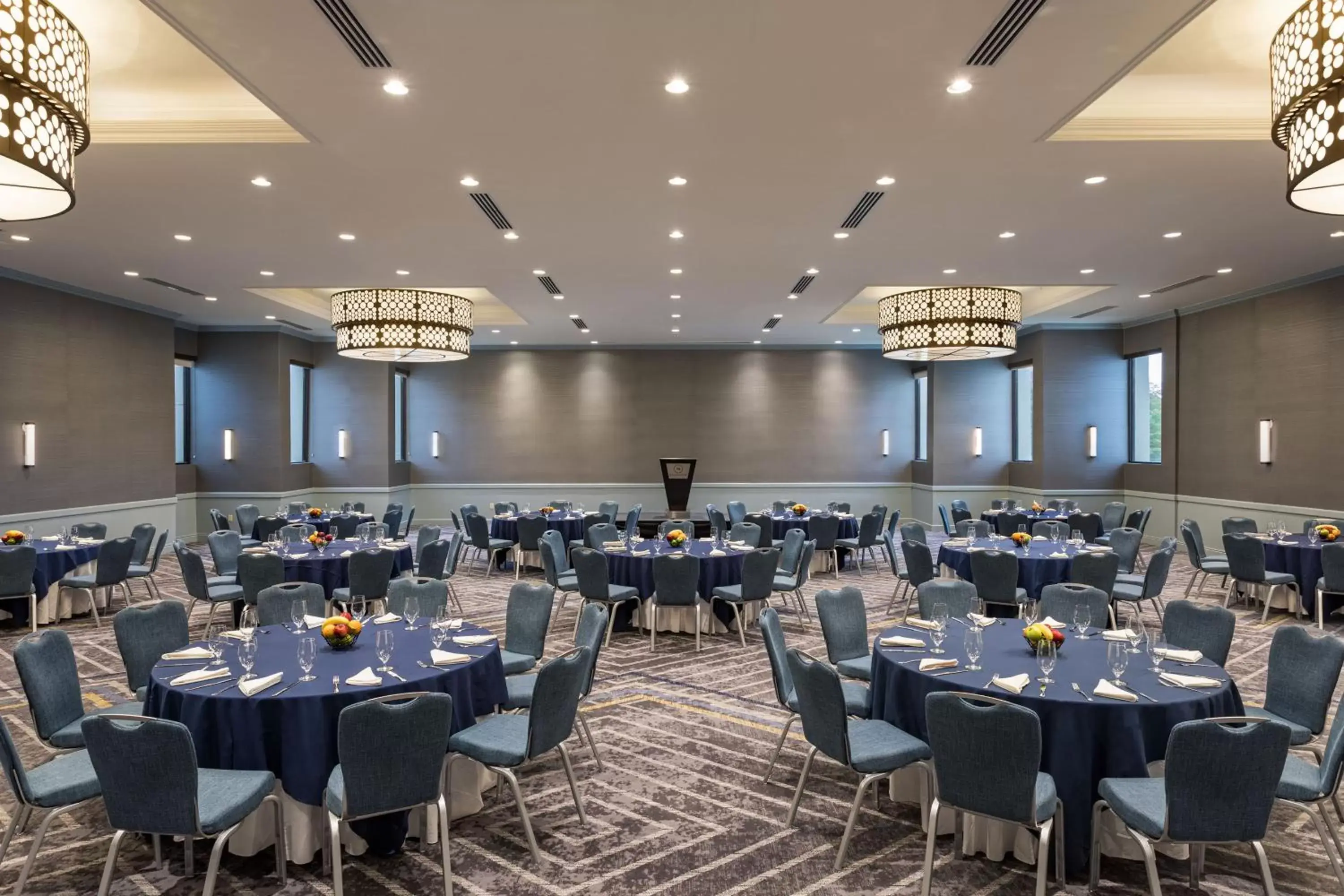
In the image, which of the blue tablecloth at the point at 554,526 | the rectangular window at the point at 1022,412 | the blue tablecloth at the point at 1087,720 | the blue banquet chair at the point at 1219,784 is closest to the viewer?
the blue banquet chair at the point at 1219,784

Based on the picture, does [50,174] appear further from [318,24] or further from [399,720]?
[399,720]

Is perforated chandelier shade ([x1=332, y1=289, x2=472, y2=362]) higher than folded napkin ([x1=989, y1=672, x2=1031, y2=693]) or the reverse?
higher

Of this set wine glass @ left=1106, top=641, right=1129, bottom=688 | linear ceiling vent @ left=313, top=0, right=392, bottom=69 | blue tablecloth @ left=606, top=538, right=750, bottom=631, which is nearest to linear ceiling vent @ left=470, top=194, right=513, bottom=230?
linear ceiling vent @ left=313, top=0, right=392, bottom=69

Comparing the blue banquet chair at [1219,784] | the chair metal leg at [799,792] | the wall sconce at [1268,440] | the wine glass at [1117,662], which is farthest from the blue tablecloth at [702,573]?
the wall sconce at [1268,440]

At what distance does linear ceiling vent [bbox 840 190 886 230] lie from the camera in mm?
7688

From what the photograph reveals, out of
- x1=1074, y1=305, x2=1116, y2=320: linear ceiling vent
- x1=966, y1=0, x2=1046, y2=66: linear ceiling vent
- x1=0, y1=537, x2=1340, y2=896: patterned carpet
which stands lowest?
x1=0, y1=537, x2=1340, y2=896: patterned carpet

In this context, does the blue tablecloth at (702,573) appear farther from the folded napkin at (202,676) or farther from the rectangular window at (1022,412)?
the rectangular window at (1022,412)

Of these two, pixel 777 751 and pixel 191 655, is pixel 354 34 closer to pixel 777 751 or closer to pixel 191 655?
pixel 191 655

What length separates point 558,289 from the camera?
1259cm

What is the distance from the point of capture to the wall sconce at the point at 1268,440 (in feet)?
40.5

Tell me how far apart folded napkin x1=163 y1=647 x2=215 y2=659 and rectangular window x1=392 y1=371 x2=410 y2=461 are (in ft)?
48.3

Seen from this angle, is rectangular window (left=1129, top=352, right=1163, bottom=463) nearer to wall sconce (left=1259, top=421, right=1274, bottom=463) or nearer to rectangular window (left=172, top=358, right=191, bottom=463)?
wall sconce (left=1259, top=421, right=1274, bottom=463)

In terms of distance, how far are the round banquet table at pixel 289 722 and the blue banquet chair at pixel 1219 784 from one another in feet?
10.3

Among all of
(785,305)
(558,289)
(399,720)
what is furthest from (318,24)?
(785,305)
